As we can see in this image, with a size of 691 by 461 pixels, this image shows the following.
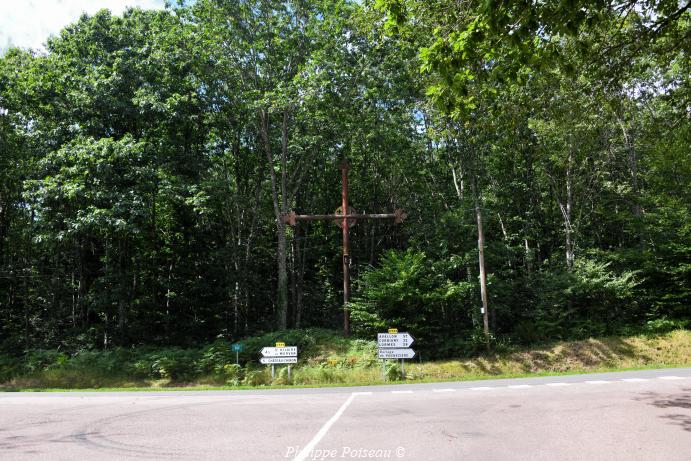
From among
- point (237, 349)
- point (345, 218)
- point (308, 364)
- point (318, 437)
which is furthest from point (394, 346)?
point (318, 437)

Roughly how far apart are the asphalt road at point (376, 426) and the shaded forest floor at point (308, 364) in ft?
22.9

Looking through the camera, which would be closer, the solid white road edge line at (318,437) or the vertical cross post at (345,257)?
the solid white road edge line at (318,437)

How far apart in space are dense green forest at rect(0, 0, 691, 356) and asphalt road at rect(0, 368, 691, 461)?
10.7 meters

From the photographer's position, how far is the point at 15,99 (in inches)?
886

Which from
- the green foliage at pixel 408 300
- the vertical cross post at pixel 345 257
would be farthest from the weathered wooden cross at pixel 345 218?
the green foliage at pixel 408 300

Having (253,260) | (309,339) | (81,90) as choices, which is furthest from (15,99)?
(309,339)

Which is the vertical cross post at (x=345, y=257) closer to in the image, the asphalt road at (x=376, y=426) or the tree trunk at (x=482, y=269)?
the tree trunk at (x=482, y=269)

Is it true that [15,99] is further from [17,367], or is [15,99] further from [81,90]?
[17,367]

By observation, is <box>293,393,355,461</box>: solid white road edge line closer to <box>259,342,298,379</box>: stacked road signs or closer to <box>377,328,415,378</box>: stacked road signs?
<box>377,328,415,378</box>: stacked road signs

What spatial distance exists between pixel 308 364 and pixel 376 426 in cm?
1256

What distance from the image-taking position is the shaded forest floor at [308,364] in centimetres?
1827

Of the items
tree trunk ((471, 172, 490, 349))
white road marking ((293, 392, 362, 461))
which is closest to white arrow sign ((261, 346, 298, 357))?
white road marking ((293, 392, 362, 461))

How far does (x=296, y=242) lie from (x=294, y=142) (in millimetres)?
7826

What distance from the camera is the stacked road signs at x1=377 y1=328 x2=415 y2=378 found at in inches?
633
